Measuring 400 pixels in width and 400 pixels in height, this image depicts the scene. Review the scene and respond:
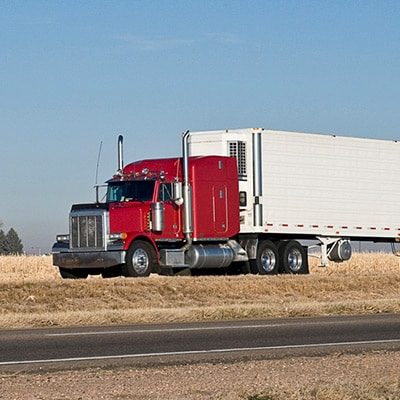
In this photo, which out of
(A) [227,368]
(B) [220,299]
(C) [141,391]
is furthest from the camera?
(B) [220,299]

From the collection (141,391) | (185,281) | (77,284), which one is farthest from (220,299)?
(141,391)

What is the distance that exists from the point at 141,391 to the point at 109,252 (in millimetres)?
19803

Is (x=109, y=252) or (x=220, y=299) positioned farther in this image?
(x=109, y=252)

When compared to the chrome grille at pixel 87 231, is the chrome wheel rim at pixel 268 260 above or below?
below

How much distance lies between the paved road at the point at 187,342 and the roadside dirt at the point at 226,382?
3.36 feet

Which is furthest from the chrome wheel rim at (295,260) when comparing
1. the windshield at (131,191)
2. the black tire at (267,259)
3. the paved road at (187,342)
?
the paved road at (187,342)

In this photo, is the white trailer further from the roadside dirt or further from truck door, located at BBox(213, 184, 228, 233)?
the roadside dirt

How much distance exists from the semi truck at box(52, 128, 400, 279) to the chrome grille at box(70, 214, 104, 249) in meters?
0.03

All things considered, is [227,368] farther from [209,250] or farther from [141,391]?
[209,250]

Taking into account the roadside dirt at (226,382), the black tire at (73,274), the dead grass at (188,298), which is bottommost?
the roadside dirt at (226,382)

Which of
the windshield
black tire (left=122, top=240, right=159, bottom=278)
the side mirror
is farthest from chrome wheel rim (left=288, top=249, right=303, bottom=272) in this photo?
the windshield

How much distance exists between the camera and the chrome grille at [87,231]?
31997 millimetres

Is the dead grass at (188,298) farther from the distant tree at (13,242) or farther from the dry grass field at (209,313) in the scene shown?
the distant tree at (13,242)

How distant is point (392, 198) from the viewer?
40.1m
